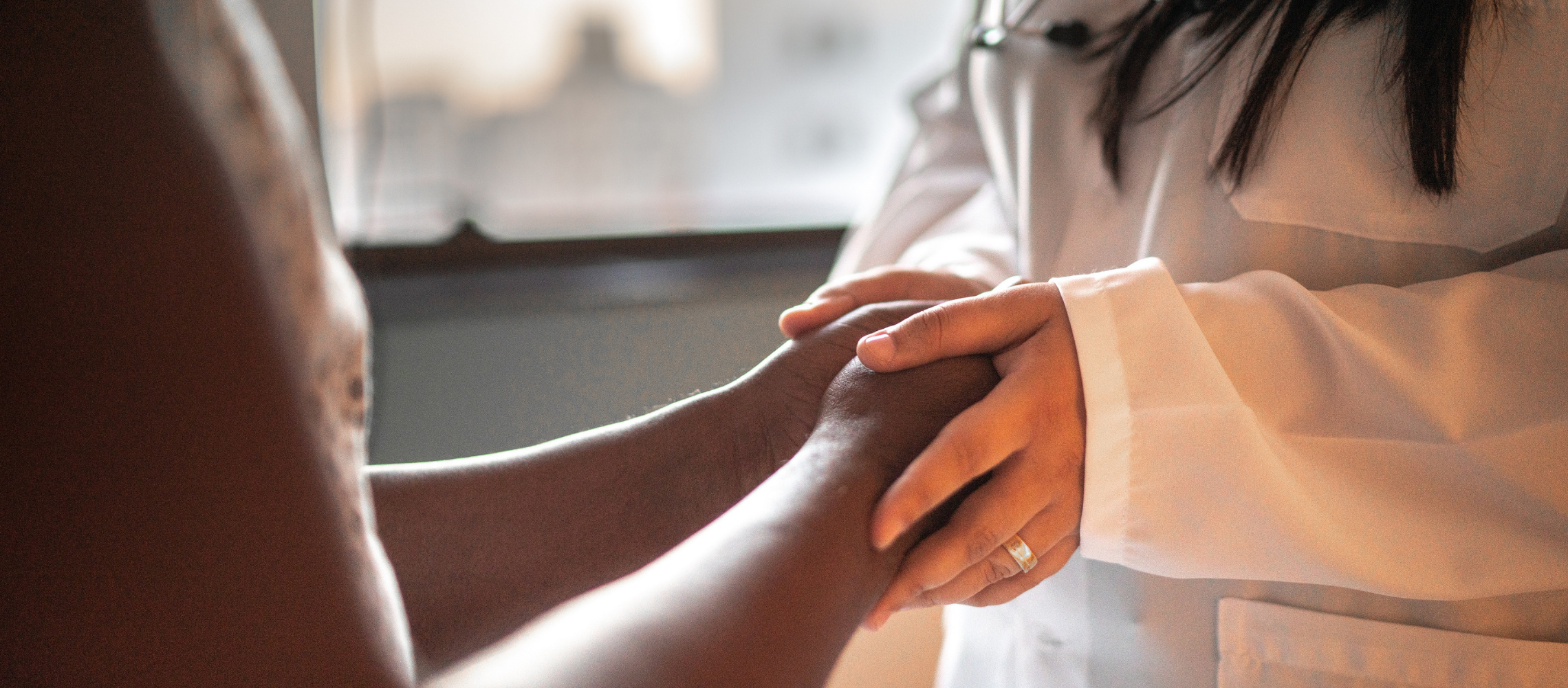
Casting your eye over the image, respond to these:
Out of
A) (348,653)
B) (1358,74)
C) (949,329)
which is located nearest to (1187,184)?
(1358,74)

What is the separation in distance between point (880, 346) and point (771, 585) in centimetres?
20

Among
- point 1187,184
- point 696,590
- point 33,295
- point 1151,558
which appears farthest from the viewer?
point 1187,184

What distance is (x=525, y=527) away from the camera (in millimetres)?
511

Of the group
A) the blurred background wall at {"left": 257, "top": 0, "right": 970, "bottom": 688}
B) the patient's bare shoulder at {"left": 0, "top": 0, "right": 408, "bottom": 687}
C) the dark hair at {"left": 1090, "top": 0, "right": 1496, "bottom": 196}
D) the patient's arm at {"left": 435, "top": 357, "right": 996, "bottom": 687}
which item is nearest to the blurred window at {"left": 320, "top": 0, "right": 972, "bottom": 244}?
the blurred background wall at {"left": 257, "top": 0, "right": 970, "bottom": 688}

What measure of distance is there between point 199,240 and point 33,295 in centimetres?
4

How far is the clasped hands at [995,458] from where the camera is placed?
0.44 m

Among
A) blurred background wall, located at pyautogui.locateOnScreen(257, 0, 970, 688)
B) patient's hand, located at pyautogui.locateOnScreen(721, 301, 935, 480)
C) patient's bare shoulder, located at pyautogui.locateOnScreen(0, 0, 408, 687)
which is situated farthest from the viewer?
blurred background wall, located at pyautogui.locateOnScreen(257, 0, 970, 688)

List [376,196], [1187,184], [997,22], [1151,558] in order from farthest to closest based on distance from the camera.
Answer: [376,196] < [997,22] < [1187,184] < [1151,558]

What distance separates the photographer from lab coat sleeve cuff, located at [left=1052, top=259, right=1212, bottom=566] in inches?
18.2

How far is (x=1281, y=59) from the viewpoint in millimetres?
531

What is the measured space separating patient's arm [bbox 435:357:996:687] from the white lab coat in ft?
0.40

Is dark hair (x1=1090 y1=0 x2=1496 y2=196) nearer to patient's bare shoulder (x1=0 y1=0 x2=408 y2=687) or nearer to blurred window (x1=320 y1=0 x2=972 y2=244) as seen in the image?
blurred window (x1=320 y1=0 x2=972 y2=244)

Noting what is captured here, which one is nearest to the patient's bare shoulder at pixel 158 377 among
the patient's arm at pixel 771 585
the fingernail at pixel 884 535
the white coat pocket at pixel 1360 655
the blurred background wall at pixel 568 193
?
the patient's arm at pixel 771 585

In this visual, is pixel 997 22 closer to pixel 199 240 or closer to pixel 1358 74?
pixel 1358 74
